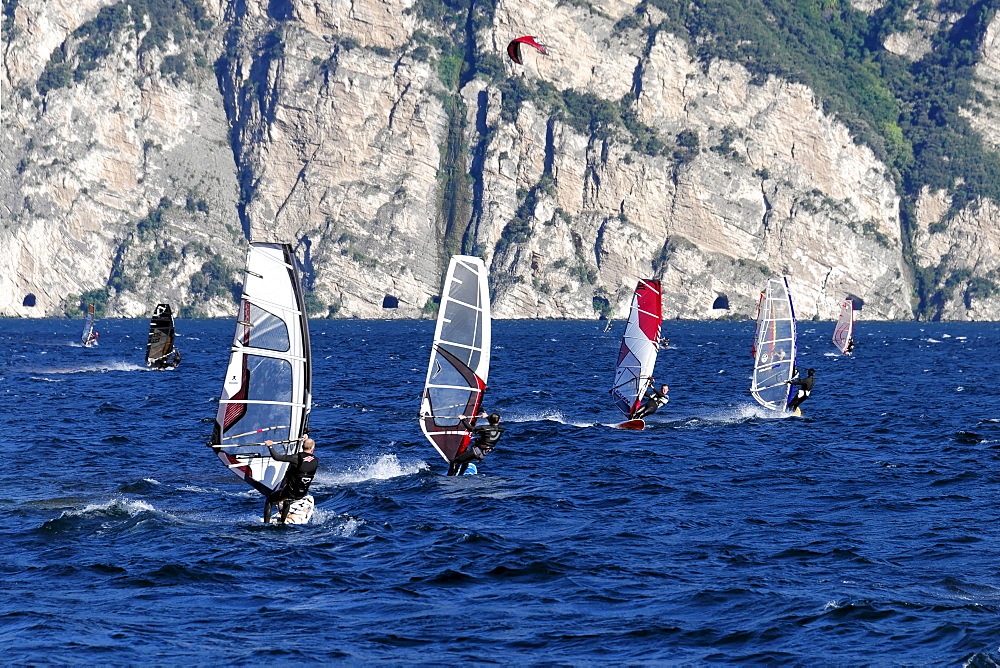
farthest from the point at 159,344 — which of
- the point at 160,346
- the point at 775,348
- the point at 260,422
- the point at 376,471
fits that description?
the point at 260,422

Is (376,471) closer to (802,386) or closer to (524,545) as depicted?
(524,545)

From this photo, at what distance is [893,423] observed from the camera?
44.2 metres

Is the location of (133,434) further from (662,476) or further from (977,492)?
(977,492)

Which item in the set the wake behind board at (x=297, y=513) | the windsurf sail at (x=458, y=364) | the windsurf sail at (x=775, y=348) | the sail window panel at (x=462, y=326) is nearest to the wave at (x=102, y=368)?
the windsurf sail at (x=775, y=348)

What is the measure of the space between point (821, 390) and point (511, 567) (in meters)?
41.5

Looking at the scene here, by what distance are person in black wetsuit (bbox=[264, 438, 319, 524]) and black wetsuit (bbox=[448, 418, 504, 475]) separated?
24.1ft

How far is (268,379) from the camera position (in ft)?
78.9

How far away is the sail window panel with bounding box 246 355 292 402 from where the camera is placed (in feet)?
78.5

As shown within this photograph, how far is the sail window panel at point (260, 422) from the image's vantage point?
2420 cm

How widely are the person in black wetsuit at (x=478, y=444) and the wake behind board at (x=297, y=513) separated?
23.1ft

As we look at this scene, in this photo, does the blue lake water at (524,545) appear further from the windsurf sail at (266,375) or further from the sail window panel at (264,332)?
the sail window panel at (264,332)

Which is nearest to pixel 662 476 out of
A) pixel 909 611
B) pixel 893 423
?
pixel 909 611

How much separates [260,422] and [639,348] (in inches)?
782

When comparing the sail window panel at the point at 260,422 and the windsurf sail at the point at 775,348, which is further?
the windsurf sail at the point at 775,348
